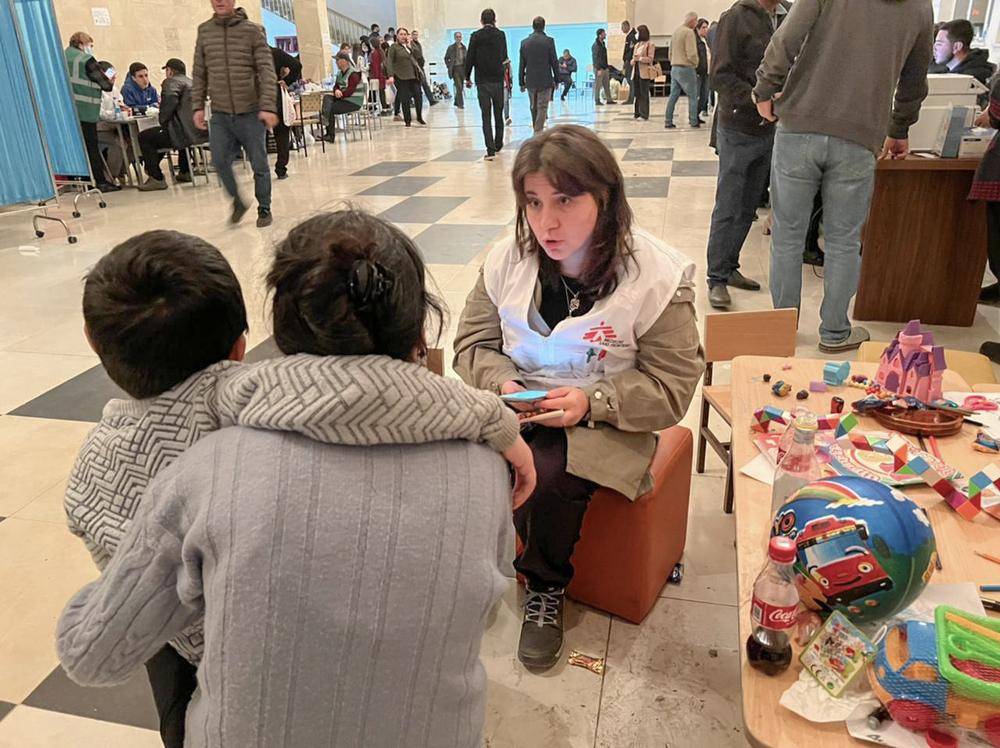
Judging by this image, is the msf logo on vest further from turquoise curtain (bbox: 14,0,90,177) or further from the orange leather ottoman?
turquoise curtain (bbox: 14,0,90,177)

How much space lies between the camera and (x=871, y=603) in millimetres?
993

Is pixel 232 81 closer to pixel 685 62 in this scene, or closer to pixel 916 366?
pixel 916 366

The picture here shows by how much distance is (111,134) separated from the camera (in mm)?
7977

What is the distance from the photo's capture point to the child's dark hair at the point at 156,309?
103cm

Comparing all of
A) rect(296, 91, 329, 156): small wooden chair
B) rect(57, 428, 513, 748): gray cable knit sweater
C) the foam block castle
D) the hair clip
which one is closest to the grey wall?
rect(296, 91, 329, 156): small wooden chair

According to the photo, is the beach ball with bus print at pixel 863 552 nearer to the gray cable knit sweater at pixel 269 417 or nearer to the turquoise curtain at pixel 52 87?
the gray cable knit sweater at pixel 269 417

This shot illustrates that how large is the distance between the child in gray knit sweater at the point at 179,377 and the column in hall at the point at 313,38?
1484 cm

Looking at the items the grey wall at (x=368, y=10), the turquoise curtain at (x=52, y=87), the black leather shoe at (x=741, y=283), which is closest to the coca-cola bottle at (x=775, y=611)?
the black leather shoe at (x=741, y=283)

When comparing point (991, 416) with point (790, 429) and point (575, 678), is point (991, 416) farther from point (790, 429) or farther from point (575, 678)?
point (575, 678)

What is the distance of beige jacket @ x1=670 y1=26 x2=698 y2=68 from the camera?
1002 centimetres

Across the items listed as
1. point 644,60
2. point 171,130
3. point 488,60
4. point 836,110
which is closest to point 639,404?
point 836,110

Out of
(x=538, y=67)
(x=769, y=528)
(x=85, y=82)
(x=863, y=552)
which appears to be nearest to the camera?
(x=863, y=552)

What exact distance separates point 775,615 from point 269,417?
69cm

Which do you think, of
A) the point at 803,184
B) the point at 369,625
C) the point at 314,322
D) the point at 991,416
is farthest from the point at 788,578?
the point at 803,184
